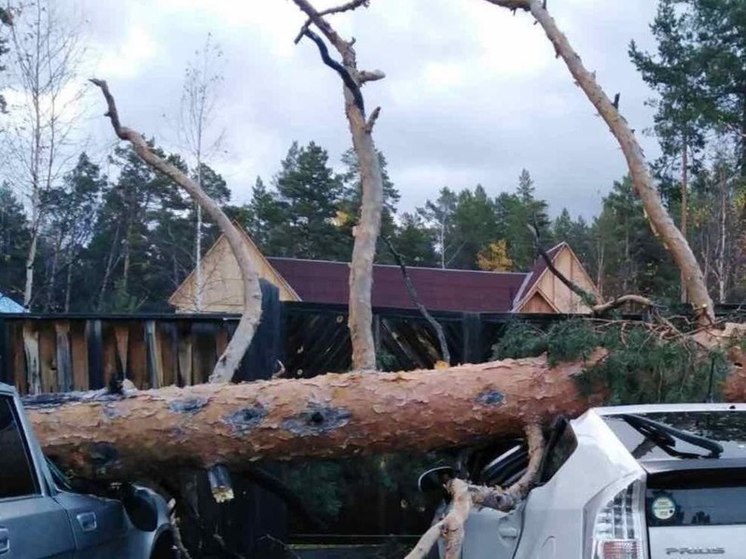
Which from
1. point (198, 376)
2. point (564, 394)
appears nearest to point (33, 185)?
point (198, 376)

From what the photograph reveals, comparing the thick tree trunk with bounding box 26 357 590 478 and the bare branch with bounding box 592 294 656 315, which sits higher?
the bare branch with bounding box 592 294 656 315

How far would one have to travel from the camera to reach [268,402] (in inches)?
261

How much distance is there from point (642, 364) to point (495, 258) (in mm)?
53343

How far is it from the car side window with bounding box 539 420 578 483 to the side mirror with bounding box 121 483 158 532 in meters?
2.07

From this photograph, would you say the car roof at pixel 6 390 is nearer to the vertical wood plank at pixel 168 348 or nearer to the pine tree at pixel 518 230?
the vertical wood plank at pixel 168 348

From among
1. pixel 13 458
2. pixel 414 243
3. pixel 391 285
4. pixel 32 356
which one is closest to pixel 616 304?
pixel 13 458

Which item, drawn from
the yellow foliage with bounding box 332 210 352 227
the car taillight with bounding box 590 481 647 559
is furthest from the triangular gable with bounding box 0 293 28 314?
the yellow foliage with bounding box 332 210 352 227

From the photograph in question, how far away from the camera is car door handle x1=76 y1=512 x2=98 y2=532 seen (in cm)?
473

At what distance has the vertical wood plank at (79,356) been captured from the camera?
9109mm

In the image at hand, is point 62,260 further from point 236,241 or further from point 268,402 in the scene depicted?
point 268,402

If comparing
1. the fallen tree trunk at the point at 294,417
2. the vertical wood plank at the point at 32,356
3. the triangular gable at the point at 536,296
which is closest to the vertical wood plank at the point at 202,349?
the vertical wood plank at the point at 32,356

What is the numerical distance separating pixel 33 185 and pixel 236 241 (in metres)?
15.3

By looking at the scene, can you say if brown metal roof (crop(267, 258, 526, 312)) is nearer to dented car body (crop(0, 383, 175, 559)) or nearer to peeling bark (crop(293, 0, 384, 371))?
peeling bark (crop(293, 0, 384, 371))

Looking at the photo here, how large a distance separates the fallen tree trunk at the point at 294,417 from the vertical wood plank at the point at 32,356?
7.95 feet
